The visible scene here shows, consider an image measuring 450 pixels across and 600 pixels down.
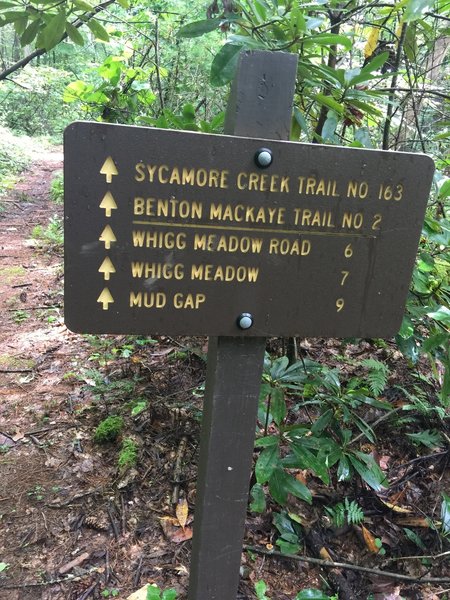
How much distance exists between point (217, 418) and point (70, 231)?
0.71 m

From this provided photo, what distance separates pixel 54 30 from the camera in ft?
7.20

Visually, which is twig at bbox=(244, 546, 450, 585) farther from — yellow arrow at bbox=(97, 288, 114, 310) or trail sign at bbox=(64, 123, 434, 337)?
yellow arrow at bbox=(97, 288, 114, 310)

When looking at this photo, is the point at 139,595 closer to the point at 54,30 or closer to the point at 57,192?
the point at 54,30

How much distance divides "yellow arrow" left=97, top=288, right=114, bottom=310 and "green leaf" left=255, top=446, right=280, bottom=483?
3.22 feet

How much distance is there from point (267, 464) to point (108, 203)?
121 centimetres

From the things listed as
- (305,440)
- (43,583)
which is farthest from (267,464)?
(43,583)

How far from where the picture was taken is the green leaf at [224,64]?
1.63m

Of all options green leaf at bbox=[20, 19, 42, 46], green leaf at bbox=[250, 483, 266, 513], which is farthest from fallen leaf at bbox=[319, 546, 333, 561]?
green leaf at bbox=[20, 19, 42, 46]

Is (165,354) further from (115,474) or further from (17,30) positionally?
(17,30)

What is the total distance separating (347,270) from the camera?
1380 mm

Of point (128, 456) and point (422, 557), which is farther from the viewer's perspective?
point (128, 456)

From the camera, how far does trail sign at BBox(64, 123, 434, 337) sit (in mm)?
1190

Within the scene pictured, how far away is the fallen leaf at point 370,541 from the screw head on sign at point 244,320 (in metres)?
1.65

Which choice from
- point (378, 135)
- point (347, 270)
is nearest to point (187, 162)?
point (347, 270)
